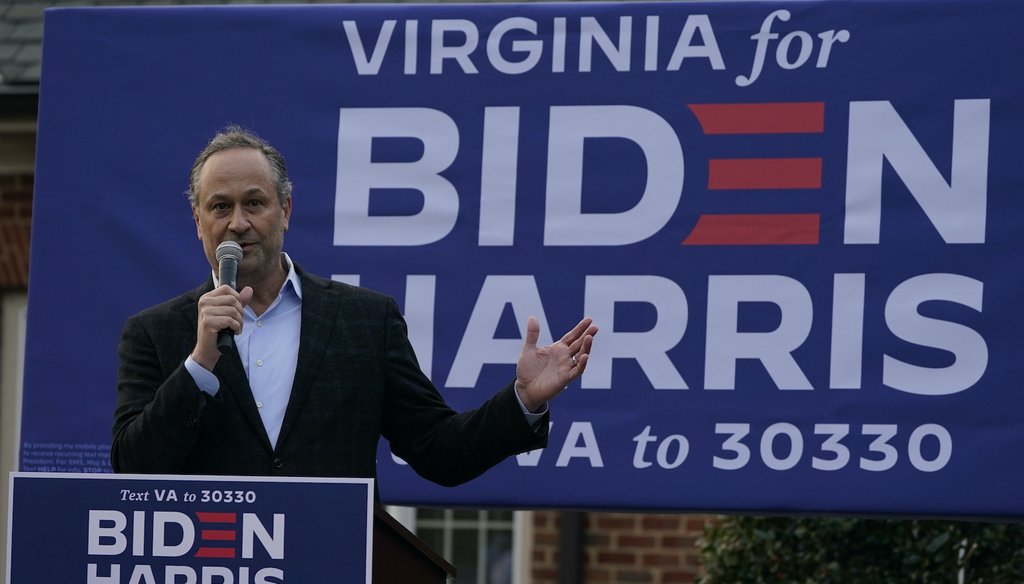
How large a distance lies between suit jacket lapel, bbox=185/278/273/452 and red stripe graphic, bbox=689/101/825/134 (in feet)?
7.53

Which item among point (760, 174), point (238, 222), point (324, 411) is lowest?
point (324, 411)

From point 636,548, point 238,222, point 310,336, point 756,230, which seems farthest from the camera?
point 636,548

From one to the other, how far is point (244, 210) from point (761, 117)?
89.5 inches

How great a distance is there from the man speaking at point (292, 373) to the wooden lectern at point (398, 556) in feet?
0.95

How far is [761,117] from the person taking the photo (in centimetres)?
522

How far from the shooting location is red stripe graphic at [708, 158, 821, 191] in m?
5.18

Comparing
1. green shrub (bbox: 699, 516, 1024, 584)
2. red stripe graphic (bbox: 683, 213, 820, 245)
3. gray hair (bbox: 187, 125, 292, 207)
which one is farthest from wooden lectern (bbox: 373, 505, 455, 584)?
green shrub (bbox: 699, 516, 1024, 584)

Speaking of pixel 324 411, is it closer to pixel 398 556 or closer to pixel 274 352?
pixel 274 352

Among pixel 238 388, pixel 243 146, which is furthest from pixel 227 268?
pixel 243 146

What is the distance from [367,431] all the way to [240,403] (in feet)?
1.06

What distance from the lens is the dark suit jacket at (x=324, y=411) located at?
11.5 feet

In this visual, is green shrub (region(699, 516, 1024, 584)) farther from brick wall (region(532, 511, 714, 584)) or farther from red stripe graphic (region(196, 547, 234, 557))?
red stripe graphic (region(196, 547, 234, 557))

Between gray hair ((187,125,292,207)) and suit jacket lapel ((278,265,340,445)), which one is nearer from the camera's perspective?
suit jacket lapel ((278,265,340,445))

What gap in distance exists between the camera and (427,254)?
5.39 metres
